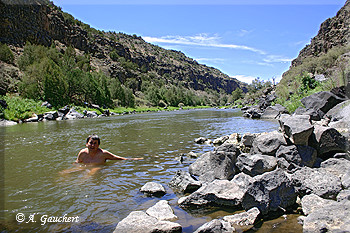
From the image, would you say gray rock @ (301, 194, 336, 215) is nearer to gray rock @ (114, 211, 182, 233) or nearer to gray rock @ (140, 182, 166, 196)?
gray rock @ (114, 211, 182, 233)

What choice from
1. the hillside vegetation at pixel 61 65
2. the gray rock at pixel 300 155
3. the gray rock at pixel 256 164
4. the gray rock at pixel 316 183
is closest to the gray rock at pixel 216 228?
the gray rock at pixel 316 183

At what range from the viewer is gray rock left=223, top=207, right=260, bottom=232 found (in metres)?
4.46

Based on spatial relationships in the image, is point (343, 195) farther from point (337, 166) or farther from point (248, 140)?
point (248, 140)

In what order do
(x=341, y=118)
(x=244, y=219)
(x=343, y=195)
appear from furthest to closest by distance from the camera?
(x=341, y=118), (x=343, y=195), (x=244, y=219)

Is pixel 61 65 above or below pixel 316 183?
above

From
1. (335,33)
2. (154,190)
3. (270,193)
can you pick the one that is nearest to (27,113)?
(154,190)

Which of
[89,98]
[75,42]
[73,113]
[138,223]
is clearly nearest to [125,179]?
[138,223]

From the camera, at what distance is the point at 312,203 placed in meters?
4.87

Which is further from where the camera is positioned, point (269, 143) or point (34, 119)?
point (34, 119)

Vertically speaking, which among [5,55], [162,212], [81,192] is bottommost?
[81,192]

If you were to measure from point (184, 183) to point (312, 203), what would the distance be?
3.24 meters

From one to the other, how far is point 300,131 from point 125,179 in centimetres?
572

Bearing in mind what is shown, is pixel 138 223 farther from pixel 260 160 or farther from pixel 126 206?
pixel 260 160

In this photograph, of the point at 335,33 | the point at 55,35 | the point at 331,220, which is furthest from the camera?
the point at 55,35
